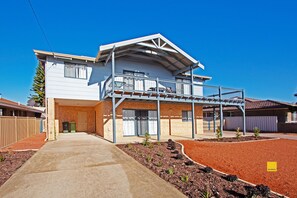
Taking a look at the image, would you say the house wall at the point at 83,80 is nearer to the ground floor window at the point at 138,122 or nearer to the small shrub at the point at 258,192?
the ground floor window at the point at 138,122

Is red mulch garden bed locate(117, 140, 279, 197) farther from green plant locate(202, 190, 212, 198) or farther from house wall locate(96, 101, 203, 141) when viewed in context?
house wall locate(96, 101, 203, 141)

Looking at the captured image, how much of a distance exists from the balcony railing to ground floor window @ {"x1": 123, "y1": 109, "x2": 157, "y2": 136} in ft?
6.09

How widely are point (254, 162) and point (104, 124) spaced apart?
9.45m

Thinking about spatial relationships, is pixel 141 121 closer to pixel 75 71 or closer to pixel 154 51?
pixel 154 51

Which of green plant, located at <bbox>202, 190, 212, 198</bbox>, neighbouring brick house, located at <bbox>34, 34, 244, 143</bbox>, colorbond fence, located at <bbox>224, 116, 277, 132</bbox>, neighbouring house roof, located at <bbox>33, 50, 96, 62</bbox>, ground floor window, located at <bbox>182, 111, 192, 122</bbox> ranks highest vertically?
neighbouring house roof, located at <bbox>33, 50, 96, 62</bbox>

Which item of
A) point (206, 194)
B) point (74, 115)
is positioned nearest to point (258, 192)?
point (206, 194)

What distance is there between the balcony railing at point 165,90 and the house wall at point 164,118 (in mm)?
1177

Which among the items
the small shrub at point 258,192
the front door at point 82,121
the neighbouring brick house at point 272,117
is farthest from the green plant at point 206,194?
the neighbouring brick house at point 272,117

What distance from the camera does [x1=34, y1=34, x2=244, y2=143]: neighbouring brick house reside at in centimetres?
1146

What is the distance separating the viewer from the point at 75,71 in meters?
12.1

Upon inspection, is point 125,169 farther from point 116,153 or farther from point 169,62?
point 169,62

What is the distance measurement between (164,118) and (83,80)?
7088mm

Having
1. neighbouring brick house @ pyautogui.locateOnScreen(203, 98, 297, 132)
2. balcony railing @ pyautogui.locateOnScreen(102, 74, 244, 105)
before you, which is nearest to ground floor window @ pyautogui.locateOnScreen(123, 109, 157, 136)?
balcony railing @ pyautogui.locateOnScreen(102, 74, 244, 105)

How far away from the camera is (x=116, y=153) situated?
768 cm
